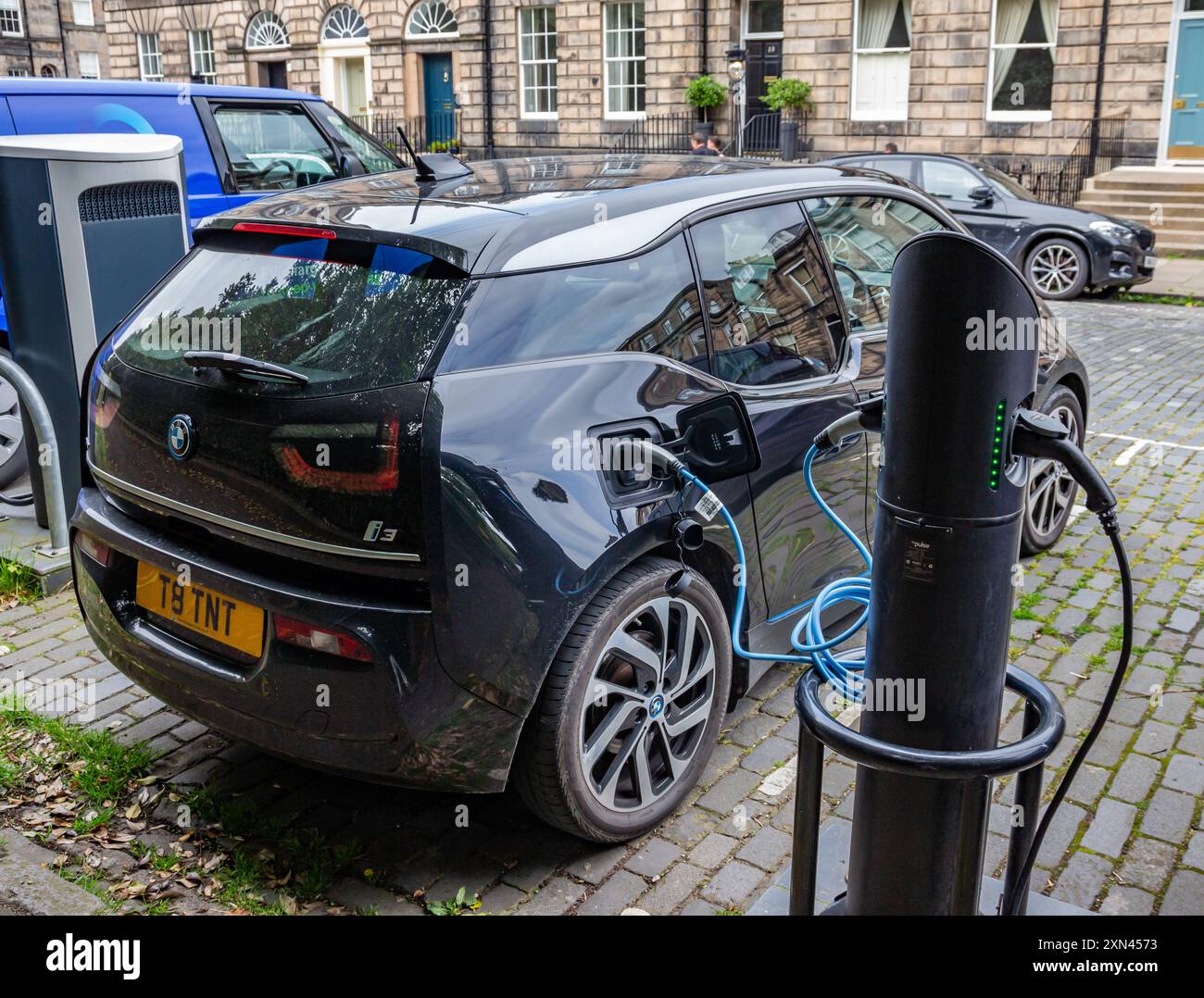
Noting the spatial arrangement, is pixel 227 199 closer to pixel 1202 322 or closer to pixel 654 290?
pixel 654 290

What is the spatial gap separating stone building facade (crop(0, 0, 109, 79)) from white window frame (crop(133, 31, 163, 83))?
2538cm

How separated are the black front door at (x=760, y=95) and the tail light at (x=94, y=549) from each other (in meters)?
23.7

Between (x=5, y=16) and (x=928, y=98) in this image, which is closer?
(x=928, y=98)

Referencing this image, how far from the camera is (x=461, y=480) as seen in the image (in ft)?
9.39

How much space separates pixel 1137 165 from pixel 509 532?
69.4 ft

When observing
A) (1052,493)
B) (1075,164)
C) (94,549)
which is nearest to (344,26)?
(1075,164)

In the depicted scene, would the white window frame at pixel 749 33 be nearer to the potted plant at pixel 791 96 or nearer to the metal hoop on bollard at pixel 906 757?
the potted plant at pixel 791 96

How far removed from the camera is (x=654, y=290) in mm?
3527

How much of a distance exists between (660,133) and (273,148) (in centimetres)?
1927

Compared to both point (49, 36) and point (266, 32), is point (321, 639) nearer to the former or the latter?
point (266, 32)

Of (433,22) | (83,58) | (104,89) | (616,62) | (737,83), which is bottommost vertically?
(104,89)

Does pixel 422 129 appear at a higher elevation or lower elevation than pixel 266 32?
lower
